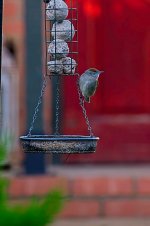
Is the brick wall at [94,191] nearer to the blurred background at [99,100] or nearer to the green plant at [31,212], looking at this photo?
the blurred background at [99,100]

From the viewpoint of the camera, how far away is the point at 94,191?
695 cm

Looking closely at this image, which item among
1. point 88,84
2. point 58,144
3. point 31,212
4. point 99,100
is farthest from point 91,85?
point 99,100

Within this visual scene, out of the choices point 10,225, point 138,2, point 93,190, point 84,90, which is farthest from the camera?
point 138,2

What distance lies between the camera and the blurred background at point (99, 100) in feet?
22.9

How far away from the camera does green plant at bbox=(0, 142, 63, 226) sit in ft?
11.4

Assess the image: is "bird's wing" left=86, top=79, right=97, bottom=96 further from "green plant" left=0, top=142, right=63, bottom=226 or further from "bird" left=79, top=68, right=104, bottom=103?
"green plant" left=0, top=142, right=63, bottom=226

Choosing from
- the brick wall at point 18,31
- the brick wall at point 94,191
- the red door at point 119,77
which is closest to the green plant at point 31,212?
the brick wall at point 94,191

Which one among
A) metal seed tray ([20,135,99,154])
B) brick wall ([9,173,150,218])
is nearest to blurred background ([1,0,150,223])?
brick wall ([9,173,150,218])

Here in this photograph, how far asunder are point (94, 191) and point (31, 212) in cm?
342

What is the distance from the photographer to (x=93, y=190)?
22.8ft

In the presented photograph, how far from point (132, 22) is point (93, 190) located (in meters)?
1.43

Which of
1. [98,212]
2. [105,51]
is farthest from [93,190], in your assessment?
[105,51]

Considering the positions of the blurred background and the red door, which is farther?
the red door

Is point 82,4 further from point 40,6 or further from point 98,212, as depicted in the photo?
point 98,212
